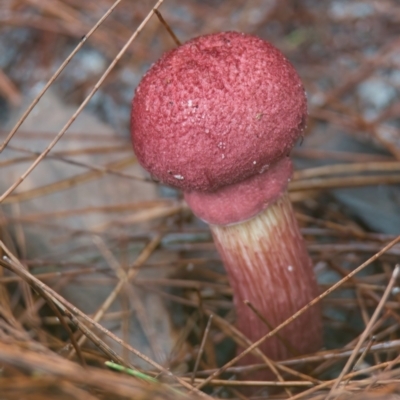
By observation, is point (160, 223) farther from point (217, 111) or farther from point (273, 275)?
point (217, 111)

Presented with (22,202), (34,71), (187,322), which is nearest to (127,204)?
(22,202)

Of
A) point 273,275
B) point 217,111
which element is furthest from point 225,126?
point 273,275

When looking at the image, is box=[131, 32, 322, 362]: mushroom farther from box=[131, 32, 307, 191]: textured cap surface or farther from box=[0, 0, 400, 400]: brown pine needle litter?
box=[0, 0, 400, 400]: brown pine needle litter

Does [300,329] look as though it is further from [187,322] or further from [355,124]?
[355,124]

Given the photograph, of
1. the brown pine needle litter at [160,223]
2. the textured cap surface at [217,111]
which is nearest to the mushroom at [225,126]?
the textured cap surface at [217,111]

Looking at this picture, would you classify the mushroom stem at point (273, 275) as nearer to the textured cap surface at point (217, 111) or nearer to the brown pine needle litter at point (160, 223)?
the brown pine needle litter at point (160, 223)

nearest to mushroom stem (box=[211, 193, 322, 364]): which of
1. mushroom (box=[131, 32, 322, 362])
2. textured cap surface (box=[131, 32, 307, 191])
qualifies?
mushroom (box=[131, 32, 322, 362])
